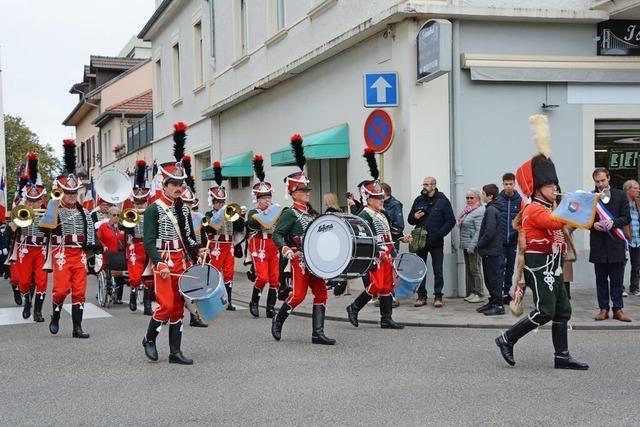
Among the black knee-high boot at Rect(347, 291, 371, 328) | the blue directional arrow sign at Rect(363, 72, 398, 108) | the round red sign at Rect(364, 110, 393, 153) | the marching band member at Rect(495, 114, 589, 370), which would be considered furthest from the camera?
the blue directional arrow sign at Rect(363, 72, 398, 108)

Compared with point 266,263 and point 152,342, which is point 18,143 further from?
point 152,342

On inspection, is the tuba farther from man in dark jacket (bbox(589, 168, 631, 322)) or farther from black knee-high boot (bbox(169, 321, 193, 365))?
man in dark jacket (bbox(589, 168, 631, 322))

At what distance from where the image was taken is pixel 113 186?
13.1 metres

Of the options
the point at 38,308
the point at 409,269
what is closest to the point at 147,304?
the point at 38,308

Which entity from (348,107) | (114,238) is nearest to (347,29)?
(348,107)

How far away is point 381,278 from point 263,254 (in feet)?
7.40

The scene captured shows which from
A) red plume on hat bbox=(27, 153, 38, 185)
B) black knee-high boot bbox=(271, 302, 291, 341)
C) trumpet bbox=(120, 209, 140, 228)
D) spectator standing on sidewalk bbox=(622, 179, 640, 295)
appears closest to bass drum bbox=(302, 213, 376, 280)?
black knee-high boot bbox=(271, 302, 291, 341)

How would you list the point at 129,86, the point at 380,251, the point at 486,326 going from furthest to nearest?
the point at 129,86, the point at 486,326, the point at 380,251

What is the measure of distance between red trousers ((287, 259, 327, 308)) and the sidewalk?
1.80 metres

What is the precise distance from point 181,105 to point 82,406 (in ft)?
72.8

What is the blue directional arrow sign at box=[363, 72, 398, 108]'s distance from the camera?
1240 centimetres

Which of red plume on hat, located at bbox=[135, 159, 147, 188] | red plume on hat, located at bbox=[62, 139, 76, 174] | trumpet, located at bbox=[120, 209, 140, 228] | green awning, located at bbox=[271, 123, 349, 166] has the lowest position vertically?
trumpet, located at bbox=[120, 209, 140, 228]

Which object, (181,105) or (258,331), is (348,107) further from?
(181,105)

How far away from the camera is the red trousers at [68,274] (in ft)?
31.9
